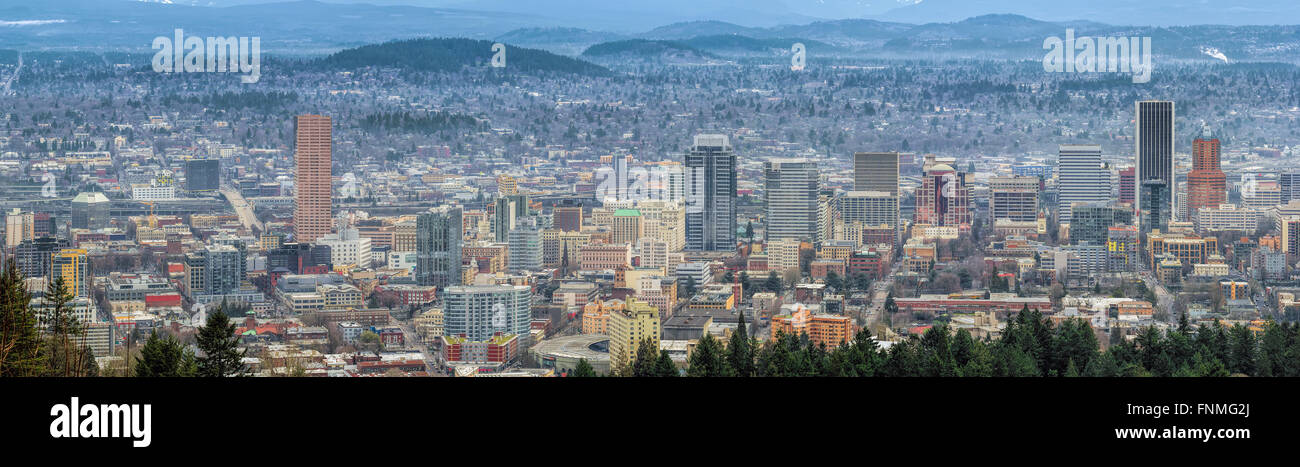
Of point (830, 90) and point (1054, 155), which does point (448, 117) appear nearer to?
point (830, 90)

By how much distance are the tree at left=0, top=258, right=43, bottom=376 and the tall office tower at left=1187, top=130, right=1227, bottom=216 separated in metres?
19.5

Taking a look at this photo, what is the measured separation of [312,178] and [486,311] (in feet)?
31.9

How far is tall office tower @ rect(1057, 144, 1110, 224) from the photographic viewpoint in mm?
21766

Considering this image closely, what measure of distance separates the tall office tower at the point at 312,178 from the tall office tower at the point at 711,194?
5.37m

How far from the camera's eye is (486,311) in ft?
48.3

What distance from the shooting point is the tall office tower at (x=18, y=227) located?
17.5 m

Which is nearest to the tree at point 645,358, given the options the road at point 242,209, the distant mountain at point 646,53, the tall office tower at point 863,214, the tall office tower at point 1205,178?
the tall office tower at point 863,214

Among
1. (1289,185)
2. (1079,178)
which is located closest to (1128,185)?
(1079,178)

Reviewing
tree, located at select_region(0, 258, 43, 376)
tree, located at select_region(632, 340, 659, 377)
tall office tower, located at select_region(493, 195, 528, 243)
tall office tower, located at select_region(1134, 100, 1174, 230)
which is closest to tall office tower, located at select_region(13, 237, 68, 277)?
tall office tower, located at select_region(493, 195, 528, 243)

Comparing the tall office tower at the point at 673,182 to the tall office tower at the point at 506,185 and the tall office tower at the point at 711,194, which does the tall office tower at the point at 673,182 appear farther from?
the tall office tower at the point at 506,185

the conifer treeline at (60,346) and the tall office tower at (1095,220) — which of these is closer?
the conifer treeline at (60,346)

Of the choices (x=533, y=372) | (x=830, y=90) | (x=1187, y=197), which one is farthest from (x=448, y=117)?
(x=533, y=372)
